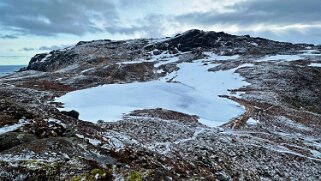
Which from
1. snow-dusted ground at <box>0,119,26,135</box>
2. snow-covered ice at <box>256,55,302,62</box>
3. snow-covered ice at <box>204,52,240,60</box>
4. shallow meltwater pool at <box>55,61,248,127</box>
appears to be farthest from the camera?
snow-covered ice at <box>204,52,240,60</box>

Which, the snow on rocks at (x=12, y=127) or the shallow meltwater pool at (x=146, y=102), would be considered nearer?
the snow on rocks at (x=12, y=127)

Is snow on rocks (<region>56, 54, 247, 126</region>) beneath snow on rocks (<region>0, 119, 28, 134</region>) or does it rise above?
beneath

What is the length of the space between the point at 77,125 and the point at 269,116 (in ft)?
84.5

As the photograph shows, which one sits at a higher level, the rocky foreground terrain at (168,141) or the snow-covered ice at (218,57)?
the snow-covered ice at (218,57)

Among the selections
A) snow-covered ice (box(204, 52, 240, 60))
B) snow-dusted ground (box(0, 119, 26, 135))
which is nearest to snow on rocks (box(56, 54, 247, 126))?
snow-dusted ground (box(0, 119, 26, 135))

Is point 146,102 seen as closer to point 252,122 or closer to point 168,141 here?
point 252,122

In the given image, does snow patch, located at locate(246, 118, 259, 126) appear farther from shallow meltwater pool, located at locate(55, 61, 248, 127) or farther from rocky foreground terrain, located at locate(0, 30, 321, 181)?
shallow meltwater pool, located at locate(55, 61, 248, 127)

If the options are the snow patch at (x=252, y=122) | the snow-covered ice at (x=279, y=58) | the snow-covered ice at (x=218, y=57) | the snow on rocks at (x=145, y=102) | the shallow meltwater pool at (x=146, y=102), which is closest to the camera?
the shallow meltwater pool at (x=146, y=102)

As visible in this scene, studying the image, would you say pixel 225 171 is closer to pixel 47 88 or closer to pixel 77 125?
pixel 77 125

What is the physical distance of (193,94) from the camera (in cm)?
4903

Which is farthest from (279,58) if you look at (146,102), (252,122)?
(146,102)

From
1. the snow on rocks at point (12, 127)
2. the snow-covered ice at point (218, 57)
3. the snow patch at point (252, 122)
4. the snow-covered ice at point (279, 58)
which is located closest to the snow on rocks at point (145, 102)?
the snow patch at point (252, 122)

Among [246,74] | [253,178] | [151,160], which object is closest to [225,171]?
[253,178]

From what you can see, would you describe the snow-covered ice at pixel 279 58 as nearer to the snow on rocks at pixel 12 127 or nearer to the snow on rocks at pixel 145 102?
the snow on rocks at pixel 145 102
